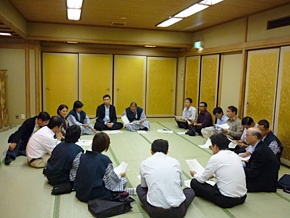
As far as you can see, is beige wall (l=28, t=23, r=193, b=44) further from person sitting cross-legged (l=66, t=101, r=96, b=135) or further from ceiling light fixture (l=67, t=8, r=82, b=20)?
person sitting cross-legged (l=66, t=101, r=96, b=135)

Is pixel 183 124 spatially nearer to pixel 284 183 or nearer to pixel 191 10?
pixel 191 10

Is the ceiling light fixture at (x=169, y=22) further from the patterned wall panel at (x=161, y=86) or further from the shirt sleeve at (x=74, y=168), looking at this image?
the shirt sleeve at (x=74, y=168)

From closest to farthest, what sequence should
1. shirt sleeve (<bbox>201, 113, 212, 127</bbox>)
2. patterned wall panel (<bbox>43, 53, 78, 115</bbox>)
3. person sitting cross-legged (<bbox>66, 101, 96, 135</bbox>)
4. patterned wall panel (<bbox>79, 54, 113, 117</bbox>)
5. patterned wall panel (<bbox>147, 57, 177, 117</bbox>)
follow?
person sitting cross-legged (<bbox>66, 101, 96, 135</bbox>), shirt sleeve (<bbox>201, 113, 212, 127</bbox>), patterned wall panel (<bbox>43, 53, 78, 115</bbox>), patterned wall panel (<bbox>79, 54, 113, 117</bbox>), patterned wall panel (<bbox>147, 57, 177, 117</bbox>)

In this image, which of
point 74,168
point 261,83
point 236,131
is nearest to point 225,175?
point 74,168

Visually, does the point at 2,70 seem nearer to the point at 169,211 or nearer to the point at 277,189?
the point at 169,211

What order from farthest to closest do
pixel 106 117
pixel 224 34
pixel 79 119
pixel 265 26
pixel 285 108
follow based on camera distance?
pixel 106 117
pixel 224 34
pixel 79 119
pixel 265 26
pixel 285 108

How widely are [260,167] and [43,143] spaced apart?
314 centimetres

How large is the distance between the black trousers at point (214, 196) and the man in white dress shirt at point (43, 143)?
7.26 feet

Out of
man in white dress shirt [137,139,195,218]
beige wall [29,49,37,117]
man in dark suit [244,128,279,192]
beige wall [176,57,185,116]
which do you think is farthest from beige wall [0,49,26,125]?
man in dark suit [244,128,279,192]

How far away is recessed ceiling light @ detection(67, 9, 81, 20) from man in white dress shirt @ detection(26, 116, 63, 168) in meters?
3.06

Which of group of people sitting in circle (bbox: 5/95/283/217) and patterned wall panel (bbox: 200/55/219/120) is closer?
group of people sitting in circle (bbox: 5/95/283/217)

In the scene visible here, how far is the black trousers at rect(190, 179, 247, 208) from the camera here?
3316 millimetres

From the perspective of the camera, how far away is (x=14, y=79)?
821 cm

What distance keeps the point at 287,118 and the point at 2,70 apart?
23.0 feet
